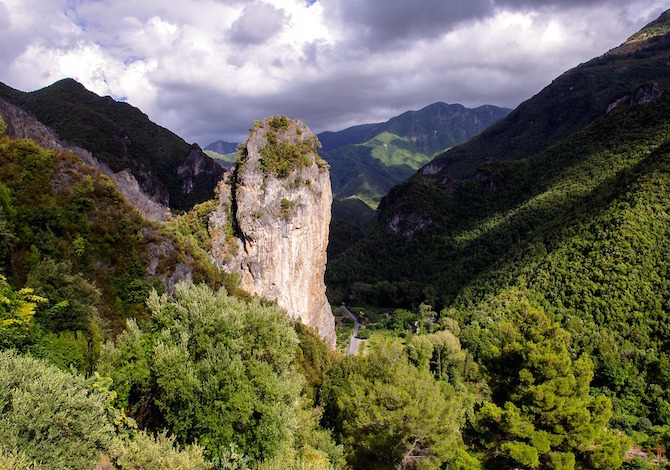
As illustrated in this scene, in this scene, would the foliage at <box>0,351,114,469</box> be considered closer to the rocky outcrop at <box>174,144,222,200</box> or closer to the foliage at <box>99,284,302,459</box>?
the foliage at <box>99,284,302,459</box>

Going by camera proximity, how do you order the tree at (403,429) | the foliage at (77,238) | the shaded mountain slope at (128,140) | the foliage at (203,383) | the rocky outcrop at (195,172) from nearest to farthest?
the foliage at (203,383), the tree at (403,429), the foliage at (77,238), the shaded mountain slope at (128,140), the rocky outcrop at (195,172)

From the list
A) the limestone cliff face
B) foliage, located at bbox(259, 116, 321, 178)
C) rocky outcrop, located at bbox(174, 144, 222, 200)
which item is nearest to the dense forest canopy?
foliage, located at bbox(259, 116, 321, 178)

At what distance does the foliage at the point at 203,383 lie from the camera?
1118 centimetres

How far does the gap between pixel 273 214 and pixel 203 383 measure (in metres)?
29.8

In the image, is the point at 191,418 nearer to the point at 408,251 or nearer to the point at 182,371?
the point at 182,371

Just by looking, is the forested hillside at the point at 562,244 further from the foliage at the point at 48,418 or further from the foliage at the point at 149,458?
the foliage at the point at 48,418

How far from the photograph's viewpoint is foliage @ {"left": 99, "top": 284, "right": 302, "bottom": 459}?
11.2 meters

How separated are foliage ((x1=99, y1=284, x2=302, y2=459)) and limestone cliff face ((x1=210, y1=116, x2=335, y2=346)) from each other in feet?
87.1

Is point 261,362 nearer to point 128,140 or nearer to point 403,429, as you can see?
point 403,429

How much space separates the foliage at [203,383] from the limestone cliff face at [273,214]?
26.5 meters

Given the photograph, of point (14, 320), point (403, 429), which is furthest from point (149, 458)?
point (403, 429)

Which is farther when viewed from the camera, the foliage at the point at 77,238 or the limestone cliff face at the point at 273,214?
the limestone cliff face at the point at 273,214

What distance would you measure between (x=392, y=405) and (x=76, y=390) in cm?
1024

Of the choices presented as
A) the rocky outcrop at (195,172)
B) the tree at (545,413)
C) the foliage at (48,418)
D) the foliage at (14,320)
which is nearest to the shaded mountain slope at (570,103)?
the rocky outcrop at (195,172)
